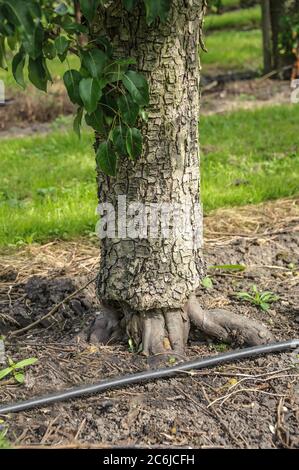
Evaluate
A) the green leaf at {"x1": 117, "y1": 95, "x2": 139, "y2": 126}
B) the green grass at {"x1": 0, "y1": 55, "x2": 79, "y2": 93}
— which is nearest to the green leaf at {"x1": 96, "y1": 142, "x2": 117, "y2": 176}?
the green leaf at {"x1": 117, "y1": 95, "x2": 139, "y2": 126}

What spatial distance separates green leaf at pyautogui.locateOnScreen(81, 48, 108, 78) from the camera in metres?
2.48

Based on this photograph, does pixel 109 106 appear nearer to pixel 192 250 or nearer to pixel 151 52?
pixel 151 52

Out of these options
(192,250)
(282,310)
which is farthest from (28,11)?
(282,310)

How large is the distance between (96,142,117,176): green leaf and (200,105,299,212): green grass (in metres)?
2.28

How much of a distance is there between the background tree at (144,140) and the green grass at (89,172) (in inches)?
60.9

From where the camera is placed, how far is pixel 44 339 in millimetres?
3234

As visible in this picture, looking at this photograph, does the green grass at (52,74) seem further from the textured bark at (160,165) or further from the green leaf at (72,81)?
the green leaf at (72,81)

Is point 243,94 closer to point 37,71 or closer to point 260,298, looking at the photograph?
point 260,298


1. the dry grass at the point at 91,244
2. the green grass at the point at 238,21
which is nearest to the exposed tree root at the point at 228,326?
the dry grass at the point at 91,244

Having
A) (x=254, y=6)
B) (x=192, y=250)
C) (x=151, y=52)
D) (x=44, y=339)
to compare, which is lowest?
(x=44, y=339)

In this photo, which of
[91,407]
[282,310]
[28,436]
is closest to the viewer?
[28,436]

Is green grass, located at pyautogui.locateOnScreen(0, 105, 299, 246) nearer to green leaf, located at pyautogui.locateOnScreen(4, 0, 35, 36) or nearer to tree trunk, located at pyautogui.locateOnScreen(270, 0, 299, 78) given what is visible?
tree trunk, located at pyautogui.locateOnScreen(270, 0, 299, 78)

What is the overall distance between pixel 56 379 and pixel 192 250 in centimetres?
77

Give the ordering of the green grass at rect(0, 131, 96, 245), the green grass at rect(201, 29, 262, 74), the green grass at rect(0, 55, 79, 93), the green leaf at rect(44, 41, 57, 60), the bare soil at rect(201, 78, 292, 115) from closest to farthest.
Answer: the green leaf at rect(44, 41, 57, 60), the green grass at rect(0, 131, 96, 245), the bare soil at rect(201, 78, 292, 115), the green grass at rect(0, 55, 79, 93), the green grass at rect(201, 29, 262, 74)
